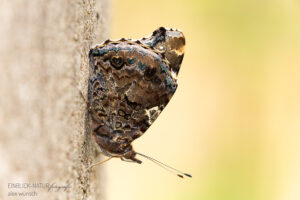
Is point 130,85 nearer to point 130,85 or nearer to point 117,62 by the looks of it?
point 130,85

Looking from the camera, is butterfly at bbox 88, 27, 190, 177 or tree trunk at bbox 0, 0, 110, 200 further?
butterfly at bbox 88, 27, 190, 177

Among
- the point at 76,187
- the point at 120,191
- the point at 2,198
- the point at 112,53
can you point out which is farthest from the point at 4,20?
the point at 120,191

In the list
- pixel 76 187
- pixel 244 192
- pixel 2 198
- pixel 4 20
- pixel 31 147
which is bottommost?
pixel 244 192

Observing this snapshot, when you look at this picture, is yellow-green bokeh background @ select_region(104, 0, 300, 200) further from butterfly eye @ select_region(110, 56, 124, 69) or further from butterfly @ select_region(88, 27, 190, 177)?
butterfly eye @ select_region(110, 56, 124, 69)

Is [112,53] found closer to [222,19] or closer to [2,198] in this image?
[2,198]

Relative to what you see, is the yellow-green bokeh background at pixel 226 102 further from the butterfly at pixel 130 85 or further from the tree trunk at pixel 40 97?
the tree trunk at pixel 40 97

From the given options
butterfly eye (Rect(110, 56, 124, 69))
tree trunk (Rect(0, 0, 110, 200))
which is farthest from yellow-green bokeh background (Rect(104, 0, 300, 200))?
tree trunk (Rect(0, 0, 110, 200))
